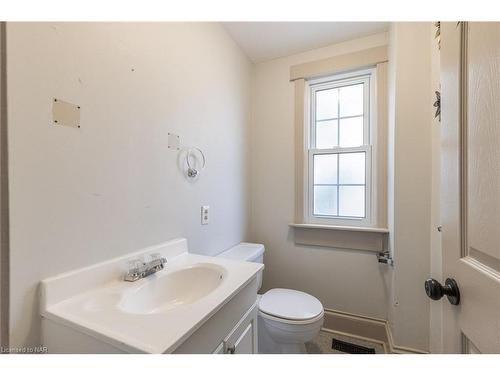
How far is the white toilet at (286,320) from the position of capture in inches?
49.9

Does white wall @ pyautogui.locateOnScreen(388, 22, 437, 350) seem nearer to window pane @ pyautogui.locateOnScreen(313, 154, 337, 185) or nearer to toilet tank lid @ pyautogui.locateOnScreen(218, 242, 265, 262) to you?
window pane @ pyautogui.locateOnScreen(313, 154, 337, 185)

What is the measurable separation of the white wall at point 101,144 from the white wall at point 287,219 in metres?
0.65

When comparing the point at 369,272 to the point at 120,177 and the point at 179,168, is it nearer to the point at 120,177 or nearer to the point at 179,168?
the point at 179,168

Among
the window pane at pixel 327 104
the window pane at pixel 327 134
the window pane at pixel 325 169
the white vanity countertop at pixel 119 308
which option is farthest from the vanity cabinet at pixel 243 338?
the window pane at pixel 327 104

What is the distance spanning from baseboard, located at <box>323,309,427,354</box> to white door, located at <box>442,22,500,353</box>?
1294 millimetres

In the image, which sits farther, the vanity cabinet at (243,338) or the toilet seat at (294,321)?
the toilet seat at (294,321)

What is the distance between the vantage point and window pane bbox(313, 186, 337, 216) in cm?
189

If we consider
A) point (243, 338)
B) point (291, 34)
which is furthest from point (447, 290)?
point (291, 34)

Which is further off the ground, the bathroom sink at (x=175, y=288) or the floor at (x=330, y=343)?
the bathroom sink at (x=175, y=288)

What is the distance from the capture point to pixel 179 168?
4.04ft

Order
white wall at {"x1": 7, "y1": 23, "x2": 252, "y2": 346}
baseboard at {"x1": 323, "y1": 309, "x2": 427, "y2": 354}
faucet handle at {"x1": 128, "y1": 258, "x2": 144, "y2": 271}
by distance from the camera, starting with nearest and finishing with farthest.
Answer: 1. white wall at {"x1": 7, "y1": 23, "x2": 252, "y2": 346}
2. faucet handle at {"x1": 128, "y1": 258, "x2": 144, "y2": 271}
3. baseboard at {"x1": 323, "y1": 309, "x2": 427, "y2": 354}

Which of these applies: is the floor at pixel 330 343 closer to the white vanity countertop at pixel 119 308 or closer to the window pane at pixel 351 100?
the white vanity countertop at pixel 119 308

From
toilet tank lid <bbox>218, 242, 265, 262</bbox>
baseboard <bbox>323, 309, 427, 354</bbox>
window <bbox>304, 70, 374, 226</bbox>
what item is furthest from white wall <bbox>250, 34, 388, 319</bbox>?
toilet tank lid <bbox>218, 242, 265, 262</bbox>

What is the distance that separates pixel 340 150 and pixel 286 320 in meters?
1.38
